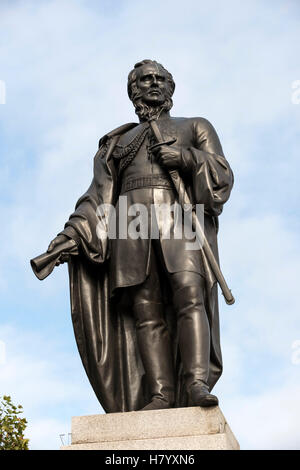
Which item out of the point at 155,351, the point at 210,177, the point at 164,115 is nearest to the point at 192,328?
the point at 155,351

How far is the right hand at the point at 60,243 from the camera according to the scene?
838cm

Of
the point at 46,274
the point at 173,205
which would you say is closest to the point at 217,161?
the point at 173,205

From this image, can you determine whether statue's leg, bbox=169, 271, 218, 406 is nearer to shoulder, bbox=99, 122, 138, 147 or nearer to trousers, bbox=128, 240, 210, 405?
trousers, bbox=128, 240, 210, 405

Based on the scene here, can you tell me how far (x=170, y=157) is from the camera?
8.39 meters

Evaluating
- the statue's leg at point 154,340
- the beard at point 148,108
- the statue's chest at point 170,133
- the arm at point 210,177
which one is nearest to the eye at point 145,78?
the beard at point 148,108

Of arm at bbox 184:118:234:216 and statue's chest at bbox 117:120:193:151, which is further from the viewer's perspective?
statue's chest at bbox 117:120:193:151

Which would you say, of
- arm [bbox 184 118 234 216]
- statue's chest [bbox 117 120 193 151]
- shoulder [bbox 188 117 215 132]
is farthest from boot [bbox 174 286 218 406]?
shoulder [bbox 188 117 215 132]

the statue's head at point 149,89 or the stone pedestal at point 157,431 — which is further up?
the statue's head at point 149,89

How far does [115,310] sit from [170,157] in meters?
1.74

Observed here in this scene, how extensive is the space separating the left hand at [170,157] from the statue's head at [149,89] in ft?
2.79

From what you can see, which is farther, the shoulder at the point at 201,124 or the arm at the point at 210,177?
the shoulder at the point at 201,124

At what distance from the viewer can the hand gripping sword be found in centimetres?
796

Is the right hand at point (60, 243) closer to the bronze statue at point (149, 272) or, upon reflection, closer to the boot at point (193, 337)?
the bronze statue at point (149, 272)

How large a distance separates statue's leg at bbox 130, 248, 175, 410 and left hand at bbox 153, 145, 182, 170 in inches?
39.7
